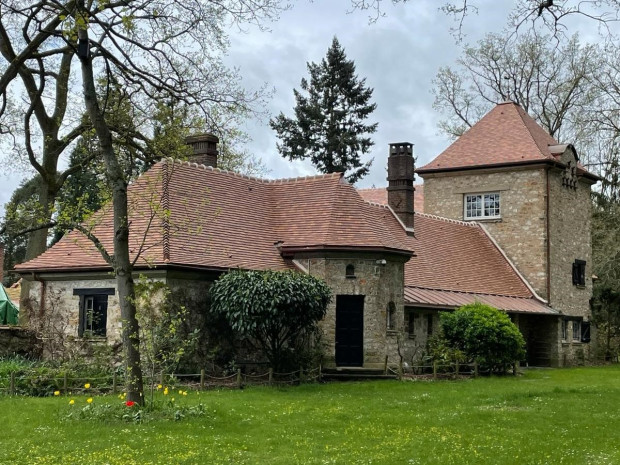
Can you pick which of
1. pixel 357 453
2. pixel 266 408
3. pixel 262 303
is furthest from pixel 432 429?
pixel 262 303

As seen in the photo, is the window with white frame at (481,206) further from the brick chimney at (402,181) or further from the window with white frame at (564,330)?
the brick chimney at (402,181)

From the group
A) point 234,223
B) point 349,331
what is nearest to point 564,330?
point 349,331

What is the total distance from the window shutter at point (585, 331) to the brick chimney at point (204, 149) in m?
19.7

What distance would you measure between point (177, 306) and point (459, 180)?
63.6 ft

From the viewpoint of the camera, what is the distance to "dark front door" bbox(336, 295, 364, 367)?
79.5ft

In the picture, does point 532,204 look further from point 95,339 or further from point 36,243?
point 95,339

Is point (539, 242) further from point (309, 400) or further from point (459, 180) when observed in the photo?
point (309, 400)

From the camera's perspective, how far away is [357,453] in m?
12.4

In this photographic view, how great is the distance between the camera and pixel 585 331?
38.8 metres

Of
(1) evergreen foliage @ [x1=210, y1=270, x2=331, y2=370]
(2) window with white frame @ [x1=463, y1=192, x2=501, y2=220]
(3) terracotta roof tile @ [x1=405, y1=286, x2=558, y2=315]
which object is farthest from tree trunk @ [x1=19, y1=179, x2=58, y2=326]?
(2) window with white frame @ [x1=463, y1=192, x2=501, y2=220]

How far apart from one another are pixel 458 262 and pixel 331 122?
21696 mm

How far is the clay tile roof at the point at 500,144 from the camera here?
120ft

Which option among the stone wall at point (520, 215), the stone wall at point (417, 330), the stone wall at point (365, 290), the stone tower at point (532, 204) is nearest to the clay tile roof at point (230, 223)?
the stone wall at point (365, 290)

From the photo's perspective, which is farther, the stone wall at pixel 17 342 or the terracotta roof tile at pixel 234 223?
the stone wall at pixel 17 342
